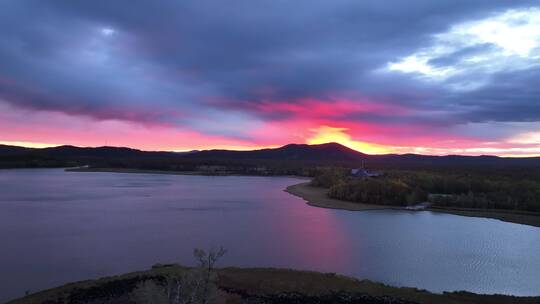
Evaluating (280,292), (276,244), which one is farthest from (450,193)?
(280,292)

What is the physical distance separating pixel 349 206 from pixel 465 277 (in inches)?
926

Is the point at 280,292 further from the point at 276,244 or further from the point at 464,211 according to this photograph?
the point at 464,211

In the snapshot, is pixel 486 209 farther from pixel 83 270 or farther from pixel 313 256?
pixel 83 270

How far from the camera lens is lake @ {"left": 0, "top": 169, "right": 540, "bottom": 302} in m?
16.0

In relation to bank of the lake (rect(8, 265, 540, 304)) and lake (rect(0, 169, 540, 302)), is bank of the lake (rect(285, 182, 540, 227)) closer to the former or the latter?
lake (rect(0, 169, 540, 302))

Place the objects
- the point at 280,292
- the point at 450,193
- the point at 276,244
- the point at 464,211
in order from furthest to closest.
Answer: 1. the point at 450,193
2. the point at 464,211
3. the point at 276,244
4. the point at 280,292

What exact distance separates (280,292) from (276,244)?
7.82 m

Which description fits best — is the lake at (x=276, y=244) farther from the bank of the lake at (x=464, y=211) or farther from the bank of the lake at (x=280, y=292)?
the bank of the lake at (x=464, y=211)

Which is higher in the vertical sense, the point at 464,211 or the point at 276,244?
the point at 464,211

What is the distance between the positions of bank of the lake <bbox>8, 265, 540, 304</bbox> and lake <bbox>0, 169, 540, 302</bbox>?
4.93 feet

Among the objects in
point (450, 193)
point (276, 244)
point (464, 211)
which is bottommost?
point (276, 244)

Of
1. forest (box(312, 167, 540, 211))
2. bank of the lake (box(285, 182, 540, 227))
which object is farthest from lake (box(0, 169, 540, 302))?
forest (box(312, 167, 540, 211))

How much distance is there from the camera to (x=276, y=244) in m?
21.4

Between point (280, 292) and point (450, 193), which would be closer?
point (280, 292)
